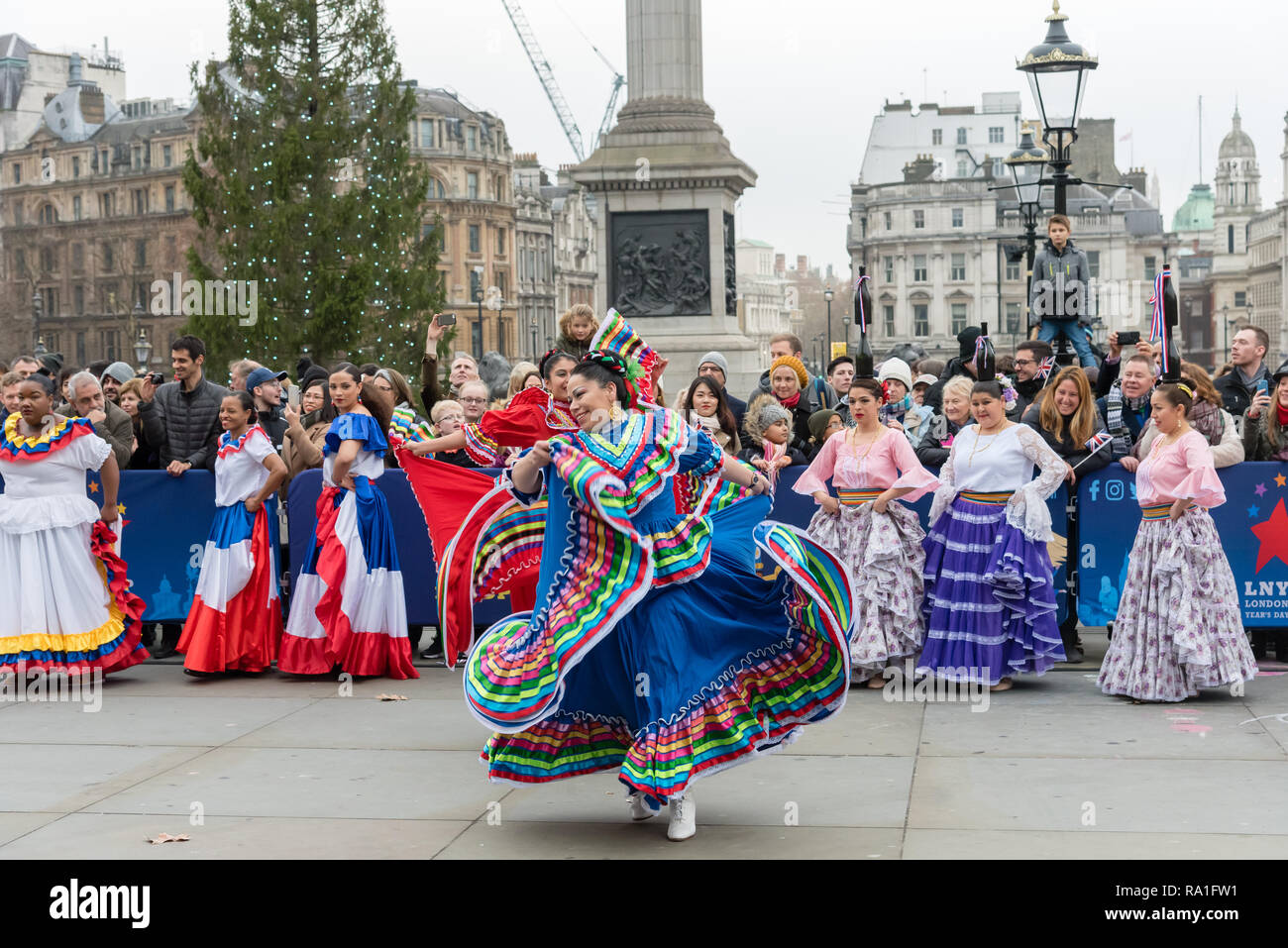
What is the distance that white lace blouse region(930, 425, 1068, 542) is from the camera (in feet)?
33.1

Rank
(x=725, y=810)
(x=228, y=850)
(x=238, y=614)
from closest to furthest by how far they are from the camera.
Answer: (x=228, y=850)
(x=725, y=810)
(x=238, y=614)

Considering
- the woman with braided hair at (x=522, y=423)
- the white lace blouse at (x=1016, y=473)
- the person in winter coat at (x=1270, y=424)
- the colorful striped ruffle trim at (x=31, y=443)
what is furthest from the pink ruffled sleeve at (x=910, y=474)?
the colorful striped ruffle trim at (x=31, y=443)

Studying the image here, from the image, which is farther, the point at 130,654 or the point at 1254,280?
the point at 1254,280

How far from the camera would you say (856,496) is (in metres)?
10.6

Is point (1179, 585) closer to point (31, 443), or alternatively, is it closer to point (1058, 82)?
point (1058, 82)

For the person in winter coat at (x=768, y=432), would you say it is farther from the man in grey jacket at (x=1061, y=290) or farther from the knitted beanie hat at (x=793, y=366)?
the man in grey jacket at (x=1061, y=290)

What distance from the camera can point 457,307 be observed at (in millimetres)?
100812

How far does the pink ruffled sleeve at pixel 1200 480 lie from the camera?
9594 mm

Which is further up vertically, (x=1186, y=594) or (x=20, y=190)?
(x=20, y=190)

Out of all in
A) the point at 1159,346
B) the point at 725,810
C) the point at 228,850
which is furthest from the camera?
the point at 1159,346

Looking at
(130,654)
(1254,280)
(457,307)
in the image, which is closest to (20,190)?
(457,307)

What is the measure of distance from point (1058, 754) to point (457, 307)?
309ft

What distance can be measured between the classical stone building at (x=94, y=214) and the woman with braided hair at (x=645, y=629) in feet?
290

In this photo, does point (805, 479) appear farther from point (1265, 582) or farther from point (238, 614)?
point (238, 614)
